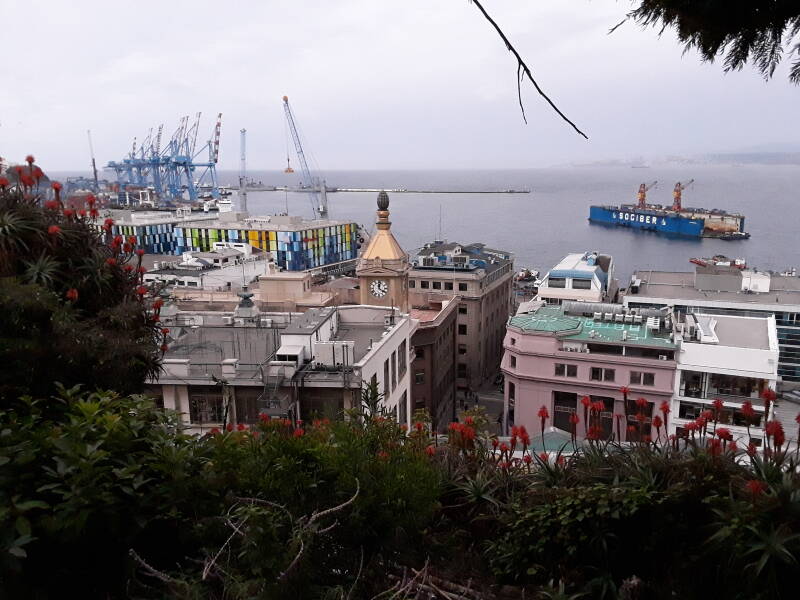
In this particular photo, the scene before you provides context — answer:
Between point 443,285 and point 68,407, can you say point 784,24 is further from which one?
point 443,285

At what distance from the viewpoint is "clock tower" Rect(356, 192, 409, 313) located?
854 inches

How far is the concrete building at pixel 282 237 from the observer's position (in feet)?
207

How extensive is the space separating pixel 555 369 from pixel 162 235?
188ft

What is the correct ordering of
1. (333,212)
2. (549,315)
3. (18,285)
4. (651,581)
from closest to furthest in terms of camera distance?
(651,581) < (18,285) < (549,315) < (333,212)

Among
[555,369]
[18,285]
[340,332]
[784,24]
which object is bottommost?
[555,369]

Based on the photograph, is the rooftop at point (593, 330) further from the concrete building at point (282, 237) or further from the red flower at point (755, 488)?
the concrete building at point (282, 237)

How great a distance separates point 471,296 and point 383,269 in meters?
13.7

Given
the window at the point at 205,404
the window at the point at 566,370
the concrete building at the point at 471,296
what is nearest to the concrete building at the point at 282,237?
the concrete building at the point at 471,296

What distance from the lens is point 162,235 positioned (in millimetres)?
69062

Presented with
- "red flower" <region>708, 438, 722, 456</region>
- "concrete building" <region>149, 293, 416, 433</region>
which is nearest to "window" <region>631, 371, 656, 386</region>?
"concrete building" <region>149, 293, 416, 433</region>

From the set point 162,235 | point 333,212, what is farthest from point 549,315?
point 333,212

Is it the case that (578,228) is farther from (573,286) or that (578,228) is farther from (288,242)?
(573,286)

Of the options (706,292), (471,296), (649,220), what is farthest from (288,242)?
(649,220)

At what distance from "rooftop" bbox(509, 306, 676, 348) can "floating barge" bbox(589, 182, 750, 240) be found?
7932 cm
